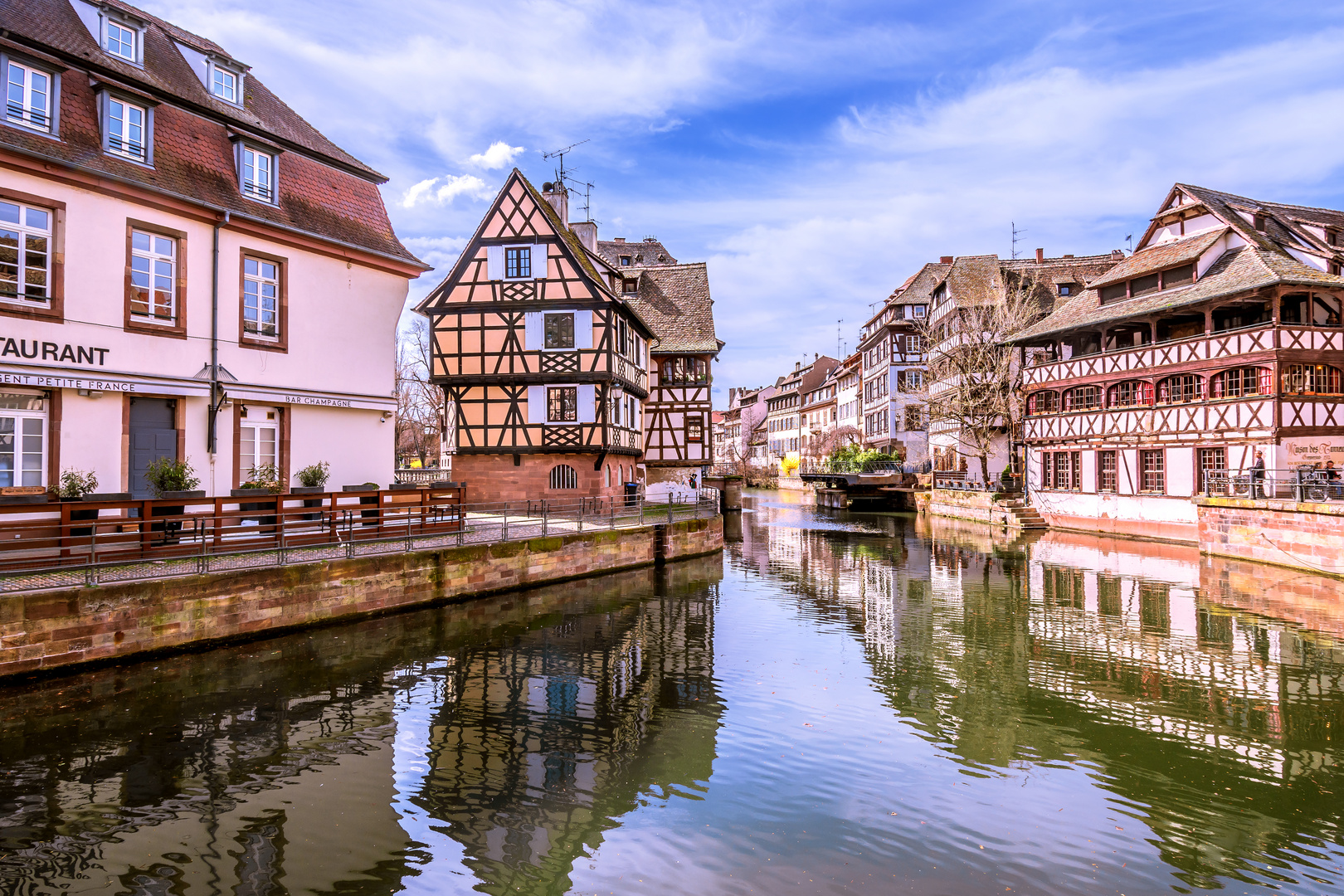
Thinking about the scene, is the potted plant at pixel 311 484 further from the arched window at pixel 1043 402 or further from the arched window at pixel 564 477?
the arched window at pixel 1043 402

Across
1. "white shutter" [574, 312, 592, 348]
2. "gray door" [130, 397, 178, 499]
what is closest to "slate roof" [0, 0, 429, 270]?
"gray door" [130, 397, 178, 499]

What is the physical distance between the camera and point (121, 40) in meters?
15.4

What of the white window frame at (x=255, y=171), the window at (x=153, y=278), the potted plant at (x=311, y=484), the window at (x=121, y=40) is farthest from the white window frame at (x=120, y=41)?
the potted plant at (x=311, y=484)

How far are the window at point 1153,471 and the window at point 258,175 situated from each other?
31.7 m

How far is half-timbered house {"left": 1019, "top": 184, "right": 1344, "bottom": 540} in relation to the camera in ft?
85.6

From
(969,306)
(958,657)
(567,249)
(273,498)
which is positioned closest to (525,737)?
(958,657)

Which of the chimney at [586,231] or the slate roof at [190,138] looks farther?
the chimney at [586,231]

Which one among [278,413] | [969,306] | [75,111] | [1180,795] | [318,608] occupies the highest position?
[969,306]

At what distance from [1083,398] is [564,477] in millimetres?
24099

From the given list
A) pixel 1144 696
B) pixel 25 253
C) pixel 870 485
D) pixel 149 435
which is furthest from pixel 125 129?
pixel 870 485

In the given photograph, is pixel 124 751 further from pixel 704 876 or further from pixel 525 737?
pixel 704 876

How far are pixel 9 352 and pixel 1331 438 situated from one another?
35.8 m

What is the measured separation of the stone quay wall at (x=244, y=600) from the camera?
1034cm

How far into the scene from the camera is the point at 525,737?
30.7 ft
